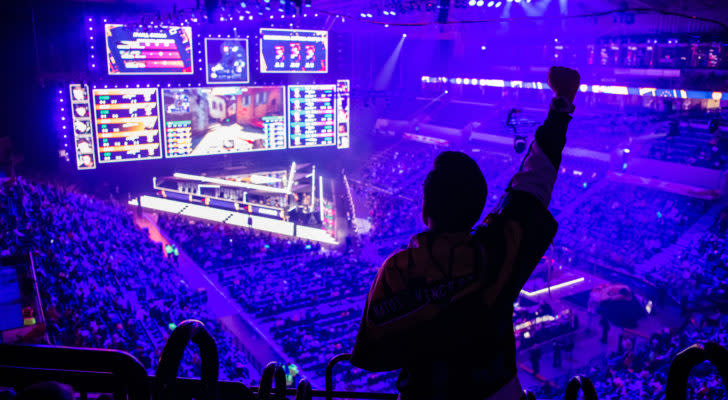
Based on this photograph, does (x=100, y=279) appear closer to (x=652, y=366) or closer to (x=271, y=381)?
(x=271, y=381)

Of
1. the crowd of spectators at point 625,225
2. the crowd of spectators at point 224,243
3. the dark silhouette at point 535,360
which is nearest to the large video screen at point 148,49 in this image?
the crowd of spectators at point 224,243

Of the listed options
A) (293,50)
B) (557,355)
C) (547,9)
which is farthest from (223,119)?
(557,355)

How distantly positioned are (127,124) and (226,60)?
3343mm

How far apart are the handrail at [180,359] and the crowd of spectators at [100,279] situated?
21.0ft

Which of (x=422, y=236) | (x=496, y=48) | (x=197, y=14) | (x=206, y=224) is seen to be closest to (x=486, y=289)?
(x=422, y=236)

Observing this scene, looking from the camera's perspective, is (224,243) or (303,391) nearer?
(303,391)

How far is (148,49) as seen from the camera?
13.3m

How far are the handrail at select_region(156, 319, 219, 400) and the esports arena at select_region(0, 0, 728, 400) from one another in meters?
6.22

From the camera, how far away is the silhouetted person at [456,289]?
48.9 inches

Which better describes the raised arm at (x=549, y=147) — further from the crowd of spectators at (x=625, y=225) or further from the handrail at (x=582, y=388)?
the crowd of spectators at (x=625, y=225)

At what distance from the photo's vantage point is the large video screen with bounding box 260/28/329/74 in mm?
14828

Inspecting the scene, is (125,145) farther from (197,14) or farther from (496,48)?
(496,48)

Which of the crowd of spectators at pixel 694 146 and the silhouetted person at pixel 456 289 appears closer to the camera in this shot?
the silhouetted person at pixel 456 289

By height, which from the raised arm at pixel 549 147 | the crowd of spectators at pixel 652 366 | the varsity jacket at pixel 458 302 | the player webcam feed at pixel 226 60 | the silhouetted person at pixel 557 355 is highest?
the player webcam feed at pixel 226 60
